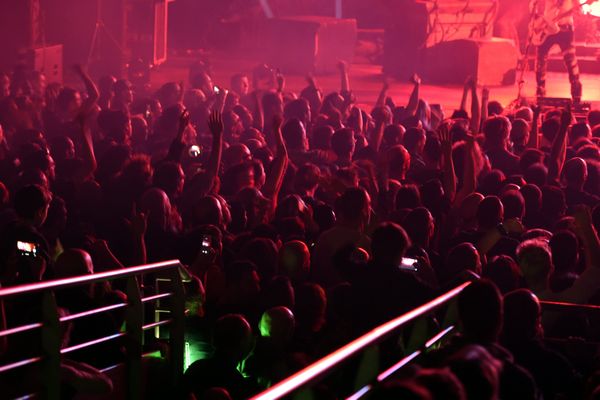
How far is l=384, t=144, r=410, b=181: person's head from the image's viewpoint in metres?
7.71

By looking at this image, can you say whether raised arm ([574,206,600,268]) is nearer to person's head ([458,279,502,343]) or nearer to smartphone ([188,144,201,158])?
person's head ([458,279,502,343])

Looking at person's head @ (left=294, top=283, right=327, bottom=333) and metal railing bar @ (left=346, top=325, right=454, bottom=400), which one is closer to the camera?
metal railing bar @ (left=346, top=325, right=454, bottom=400)

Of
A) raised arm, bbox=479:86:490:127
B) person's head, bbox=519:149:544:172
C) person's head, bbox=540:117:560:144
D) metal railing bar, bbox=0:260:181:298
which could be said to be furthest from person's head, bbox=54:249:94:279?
raised arm, bbox=479:86:490:127

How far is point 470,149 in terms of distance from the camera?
24.3ft

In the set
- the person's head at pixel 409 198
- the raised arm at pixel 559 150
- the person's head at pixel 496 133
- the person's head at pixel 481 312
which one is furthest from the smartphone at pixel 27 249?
the person's head at pixel 496 133

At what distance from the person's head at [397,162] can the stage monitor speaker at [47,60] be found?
32.4 feet

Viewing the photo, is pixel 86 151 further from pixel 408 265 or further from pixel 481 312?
pixel 481 312

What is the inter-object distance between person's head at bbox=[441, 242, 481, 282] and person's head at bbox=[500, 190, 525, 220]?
100 cm

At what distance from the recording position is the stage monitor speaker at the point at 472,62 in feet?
71.6

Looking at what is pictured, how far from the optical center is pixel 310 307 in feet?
16.5

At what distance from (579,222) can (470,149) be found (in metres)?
1.84

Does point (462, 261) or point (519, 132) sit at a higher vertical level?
point (519, 132)

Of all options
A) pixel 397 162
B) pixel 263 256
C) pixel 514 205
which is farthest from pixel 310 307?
pixel 397 162

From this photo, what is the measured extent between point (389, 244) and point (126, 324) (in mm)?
1353
